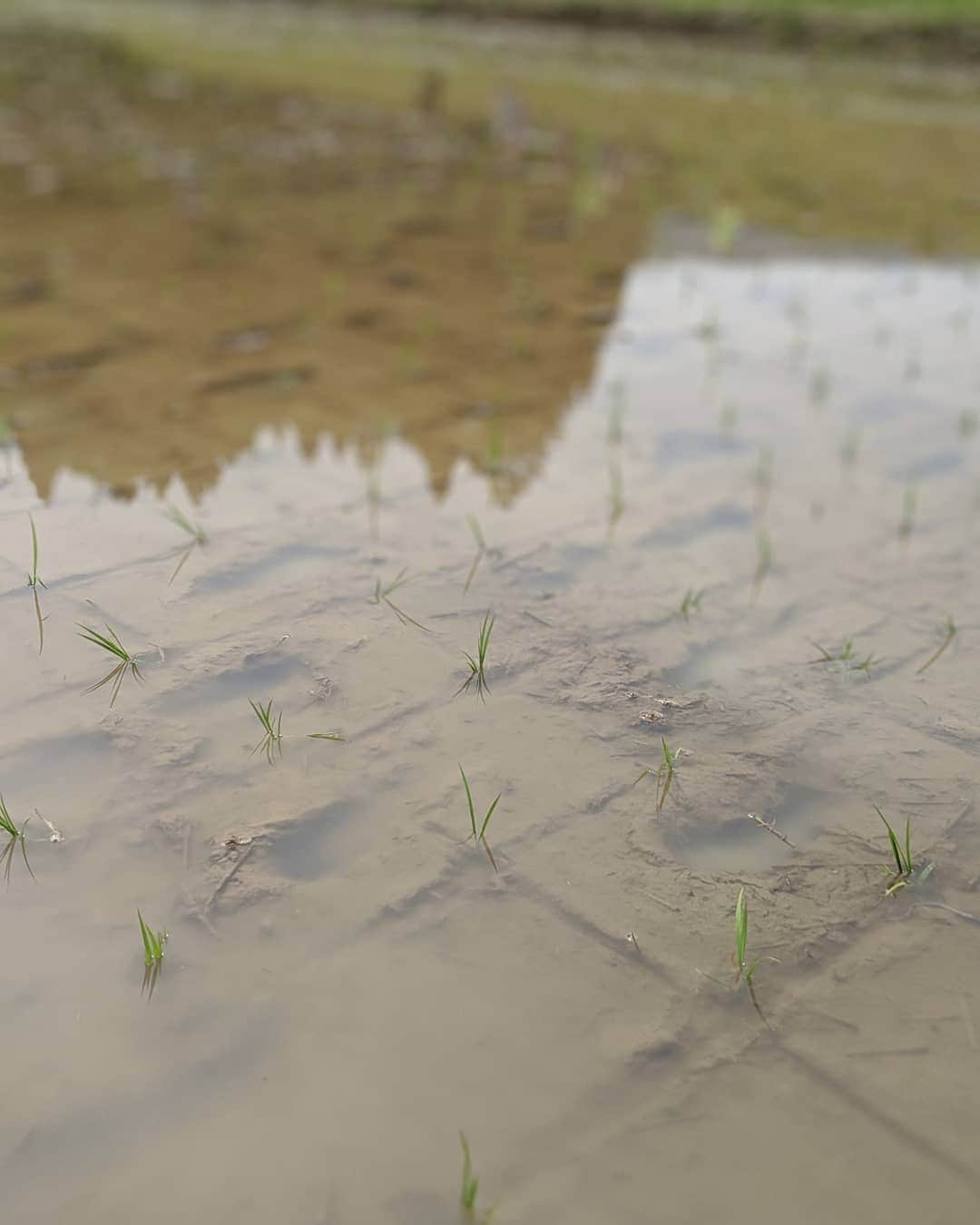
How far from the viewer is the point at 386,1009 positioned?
5.71 feet

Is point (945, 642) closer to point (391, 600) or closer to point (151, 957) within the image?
point (391, 600)

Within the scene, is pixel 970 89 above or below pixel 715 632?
above

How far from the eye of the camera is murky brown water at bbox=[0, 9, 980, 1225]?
1.57 meters

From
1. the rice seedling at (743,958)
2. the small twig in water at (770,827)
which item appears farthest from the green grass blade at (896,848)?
the rice seedling at (743,958)

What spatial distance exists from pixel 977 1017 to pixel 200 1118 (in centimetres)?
108

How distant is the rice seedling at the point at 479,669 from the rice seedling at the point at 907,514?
4.47ft

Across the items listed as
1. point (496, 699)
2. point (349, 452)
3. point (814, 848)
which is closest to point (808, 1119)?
point (814, 848)

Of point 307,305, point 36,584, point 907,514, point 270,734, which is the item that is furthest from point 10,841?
point 307,305

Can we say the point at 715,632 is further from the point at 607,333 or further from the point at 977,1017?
the point at 607,333

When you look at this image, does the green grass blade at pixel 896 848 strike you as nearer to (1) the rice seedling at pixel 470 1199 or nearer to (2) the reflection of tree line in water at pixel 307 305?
(1) the rice seedling at pixel 470 1199

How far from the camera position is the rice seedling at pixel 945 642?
2649 mm

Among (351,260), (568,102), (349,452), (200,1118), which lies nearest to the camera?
(200,1118)

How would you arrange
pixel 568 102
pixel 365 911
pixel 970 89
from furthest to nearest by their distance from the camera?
pixel 970 89
pixel 568 102
pixel 365 911

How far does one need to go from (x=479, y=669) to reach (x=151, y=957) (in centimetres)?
95
